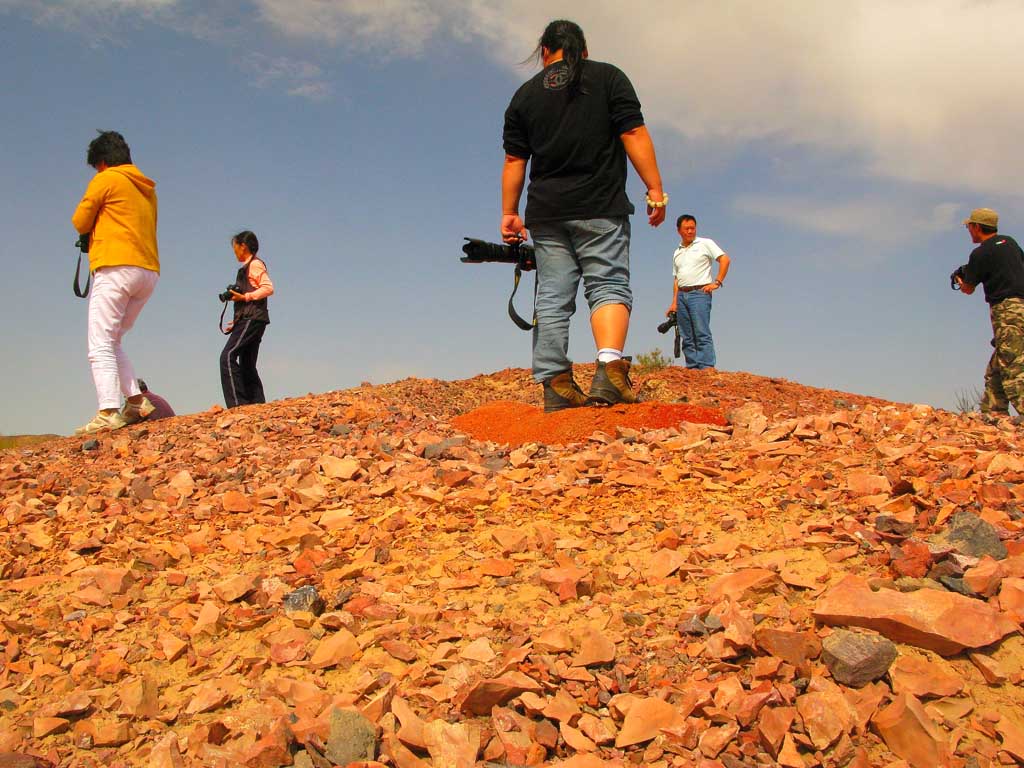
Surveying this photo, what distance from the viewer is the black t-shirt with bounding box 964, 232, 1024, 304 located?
7.60m

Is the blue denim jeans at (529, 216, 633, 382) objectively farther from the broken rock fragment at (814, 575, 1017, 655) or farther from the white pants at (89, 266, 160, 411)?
the white pants at (89, 266, 160, 411)

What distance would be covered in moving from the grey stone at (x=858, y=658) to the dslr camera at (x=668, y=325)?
Answer: 790 centimetres

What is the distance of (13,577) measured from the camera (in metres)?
3.19

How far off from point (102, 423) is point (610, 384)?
408 centimetres

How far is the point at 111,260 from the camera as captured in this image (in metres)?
6.30

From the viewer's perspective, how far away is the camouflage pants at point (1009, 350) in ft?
25.0

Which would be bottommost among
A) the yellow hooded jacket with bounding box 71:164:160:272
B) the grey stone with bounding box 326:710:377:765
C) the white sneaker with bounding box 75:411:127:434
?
the grey stone with bounding box 326:710:377:765

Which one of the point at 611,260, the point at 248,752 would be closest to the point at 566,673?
the point at 248,752

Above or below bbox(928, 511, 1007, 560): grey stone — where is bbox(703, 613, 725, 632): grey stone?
below

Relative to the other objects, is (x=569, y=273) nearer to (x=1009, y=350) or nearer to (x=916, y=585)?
(x=916, y=585)

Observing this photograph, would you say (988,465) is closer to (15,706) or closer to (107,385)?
(15,706)

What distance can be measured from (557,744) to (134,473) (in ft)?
11.2

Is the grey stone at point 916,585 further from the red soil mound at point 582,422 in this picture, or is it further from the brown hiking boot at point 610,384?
the brown hiking boot at point 610,384

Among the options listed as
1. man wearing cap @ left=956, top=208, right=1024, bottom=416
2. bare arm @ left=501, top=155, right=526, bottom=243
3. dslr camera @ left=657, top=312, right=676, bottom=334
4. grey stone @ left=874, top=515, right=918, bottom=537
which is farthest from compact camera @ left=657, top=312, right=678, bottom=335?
grey stone @ left=874, top=515, right=918, bottom=537
